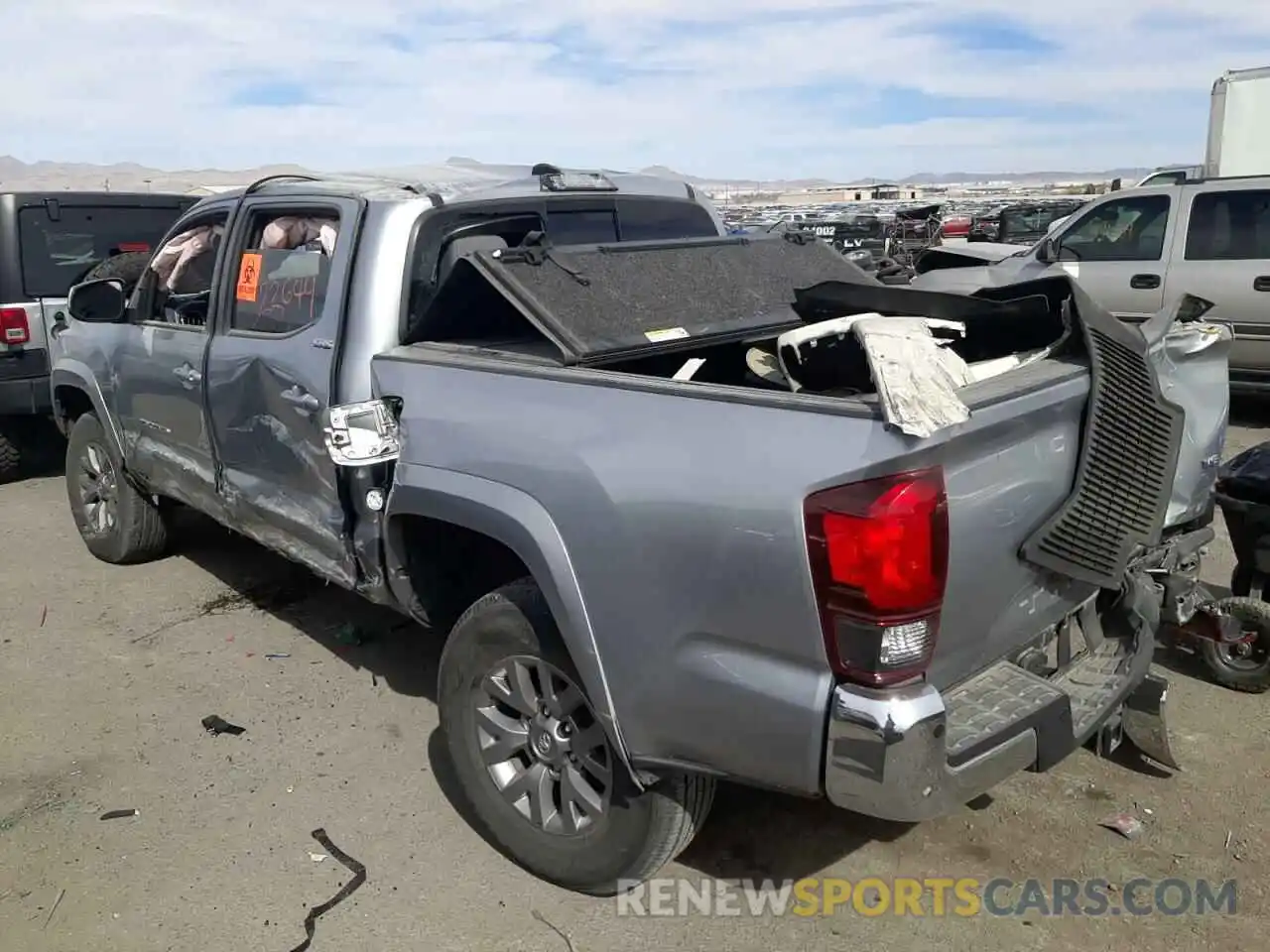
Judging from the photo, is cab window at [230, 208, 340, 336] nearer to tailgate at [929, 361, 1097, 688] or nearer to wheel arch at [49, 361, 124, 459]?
wheel arch at [49, 361, 124, 459]

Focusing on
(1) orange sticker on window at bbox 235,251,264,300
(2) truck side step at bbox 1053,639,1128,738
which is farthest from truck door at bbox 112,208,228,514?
(2) truck side step at bbox 1053,639,1128,738

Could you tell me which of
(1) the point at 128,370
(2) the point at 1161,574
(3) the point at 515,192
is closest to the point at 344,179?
(3) the point at 515,192

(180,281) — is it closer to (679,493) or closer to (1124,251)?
(679,493)

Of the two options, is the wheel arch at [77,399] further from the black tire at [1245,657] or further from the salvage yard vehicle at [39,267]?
the black tire at [1245,657]

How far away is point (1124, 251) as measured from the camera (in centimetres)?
881

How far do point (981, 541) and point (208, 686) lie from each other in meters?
3.37

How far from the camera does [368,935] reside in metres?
2.93

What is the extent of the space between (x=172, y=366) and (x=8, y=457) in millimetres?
4051

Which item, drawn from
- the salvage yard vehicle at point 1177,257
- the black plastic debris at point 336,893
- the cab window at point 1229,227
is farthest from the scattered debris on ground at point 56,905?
the cab window at point 1229,227

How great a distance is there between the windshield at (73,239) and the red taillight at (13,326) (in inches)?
6.3

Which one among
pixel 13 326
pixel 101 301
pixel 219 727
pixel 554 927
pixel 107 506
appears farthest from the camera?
pixel 13 326

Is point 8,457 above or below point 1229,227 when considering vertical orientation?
below

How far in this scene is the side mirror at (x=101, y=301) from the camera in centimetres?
499

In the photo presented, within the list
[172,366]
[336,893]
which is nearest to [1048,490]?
[336,893]
